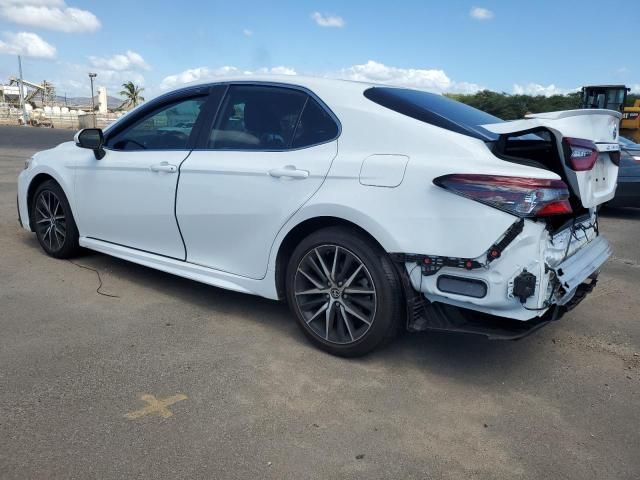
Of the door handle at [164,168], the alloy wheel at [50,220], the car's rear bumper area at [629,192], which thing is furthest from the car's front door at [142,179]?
the car's rear bumper area at [629,192]

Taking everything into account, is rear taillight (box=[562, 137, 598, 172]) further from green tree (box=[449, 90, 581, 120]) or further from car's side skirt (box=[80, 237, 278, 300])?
green tree (box=[449, 90, 581, 120])

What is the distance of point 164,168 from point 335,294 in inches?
63.3

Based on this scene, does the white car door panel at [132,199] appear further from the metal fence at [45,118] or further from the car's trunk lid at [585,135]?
the metal fence at [45,118]

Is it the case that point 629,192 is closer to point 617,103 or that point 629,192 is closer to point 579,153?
point 579,153

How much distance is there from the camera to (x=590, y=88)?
662 inches

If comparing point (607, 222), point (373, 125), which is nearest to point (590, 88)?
point (607, 222)

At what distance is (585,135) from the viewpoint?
3.32 meters

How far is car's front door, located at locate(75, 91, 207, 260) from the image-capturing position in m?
4.14

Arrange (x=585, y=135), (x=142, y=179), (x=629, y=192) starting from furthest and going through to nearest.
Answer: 1. (x=629, y=192)
2. (x=142, y=179)
3. (x=585, y=135)

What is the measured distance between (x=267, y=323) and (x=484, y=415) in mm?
1663

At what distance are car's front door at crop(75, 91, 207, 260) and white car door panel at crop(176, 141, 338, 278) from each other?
161 mm

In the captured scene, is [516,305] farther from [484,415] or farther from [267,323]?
[267,323]

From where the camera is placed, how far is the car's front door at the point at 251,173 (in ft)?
11.5

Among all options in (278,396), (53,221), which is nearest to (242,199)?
(278,396)
